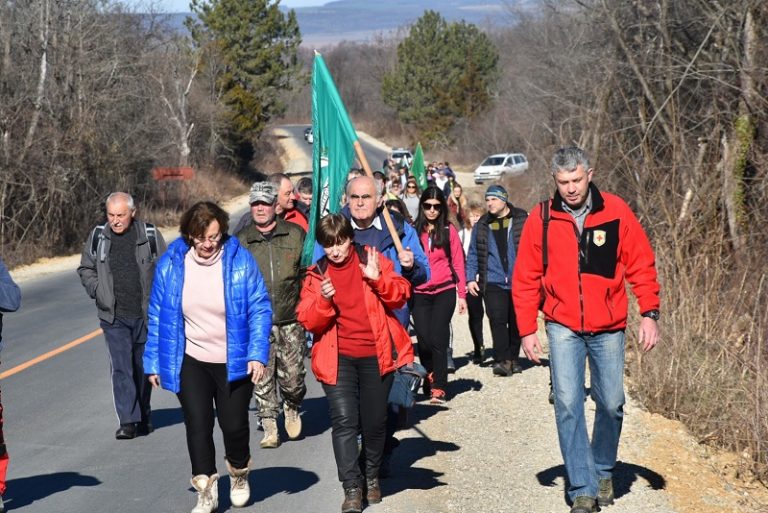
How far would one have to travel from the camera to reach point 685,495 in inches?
293

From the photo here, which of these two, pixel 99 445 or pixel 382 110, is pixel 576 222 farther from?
pixel 382 110

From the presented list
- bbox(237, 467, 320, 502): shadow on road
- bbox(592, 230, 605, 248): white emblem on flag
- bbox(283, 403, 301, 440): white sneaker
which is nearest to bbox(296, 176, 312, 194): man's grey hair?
bbox(283, 403, 301, 440): white sneaker

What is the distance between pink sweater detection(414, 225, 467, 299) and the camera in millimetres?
Answer: 10555

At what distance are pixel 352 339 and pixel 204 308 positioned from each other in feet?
2.98

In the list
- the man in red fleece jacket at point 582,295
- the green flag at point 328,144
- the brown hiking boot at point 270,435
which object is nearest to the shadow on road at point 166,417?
the brown hiking boot at point 270,435

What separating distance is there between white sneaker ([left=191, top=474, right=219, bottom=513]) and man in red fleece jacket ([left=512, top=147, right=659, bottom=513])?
6.69 feet

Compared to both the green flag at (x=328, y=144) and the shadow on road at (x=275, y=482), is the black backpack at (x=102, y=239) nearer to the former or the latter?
the green flag at (x=328, y=144)

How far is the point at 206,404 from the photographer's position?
22.4 ft

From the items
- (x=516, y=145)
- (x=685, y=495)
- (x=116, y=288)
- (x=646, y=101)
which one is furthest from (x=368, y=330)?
(x=516, y=145)

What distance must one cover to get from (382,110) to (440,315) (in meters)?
104

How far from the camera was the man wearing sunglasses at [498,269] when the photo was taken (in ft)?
38.2

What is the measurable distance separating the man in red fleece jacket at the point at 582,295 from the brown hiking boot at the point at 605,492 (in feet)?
0.45

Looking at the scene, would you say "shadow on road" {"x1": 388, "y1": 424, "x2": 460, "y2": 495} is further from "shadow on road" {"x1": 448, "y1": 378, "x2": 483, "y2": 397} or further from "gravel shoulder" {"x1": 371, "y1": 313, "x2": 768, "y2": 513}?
"shadow on road" {"x1": 448, "y1": 378, "x2": 483, "y2": 397}

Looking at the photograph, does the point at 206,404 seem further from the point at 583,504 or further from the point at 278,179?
the point at 278,179
